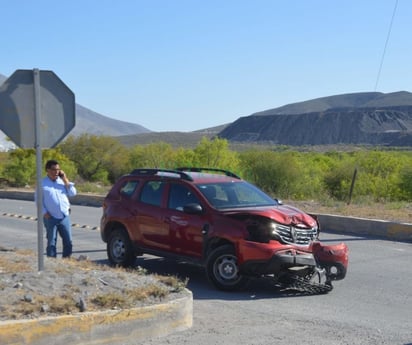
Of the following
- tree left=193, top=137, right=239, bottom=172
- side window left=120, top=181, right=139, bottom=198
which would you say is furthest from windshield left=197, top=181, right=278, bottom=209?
tree left=193, top=137, right=239, bottom=172

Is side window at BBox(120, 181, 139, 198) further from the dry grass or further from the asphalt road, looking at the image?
the dry grass

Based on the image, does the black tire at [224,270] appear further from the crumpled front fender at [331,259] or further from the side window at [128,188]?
the side window at [128,188]

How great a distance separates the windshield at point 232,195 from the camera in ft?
35.1

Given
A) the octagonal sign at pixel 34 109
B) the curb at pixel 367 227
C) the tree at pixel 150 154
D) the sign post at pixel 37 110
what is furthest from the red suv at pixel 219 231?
the tree at pixel 150 154

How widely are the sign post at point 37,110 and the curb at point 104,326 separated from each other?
1676mm

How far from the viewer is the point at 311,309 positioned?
29.7 feet

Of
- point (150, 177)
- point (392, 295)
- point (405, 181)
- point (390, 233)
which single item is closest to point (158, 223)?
point (150, 177)

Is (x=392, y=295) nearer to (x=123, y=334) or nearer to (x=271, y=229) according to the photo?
(x=271, y=229)

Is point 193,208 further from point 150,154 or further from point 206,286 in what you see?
point 150,154

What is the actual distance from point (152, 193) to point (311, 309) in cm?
361

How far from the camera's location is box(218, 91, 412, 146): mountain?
5581 inches

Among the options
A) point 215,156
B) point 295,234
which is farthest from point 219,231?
point 215,156

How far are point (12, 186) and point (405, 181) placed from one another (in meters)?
21.0

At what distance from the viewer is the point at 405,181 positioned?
125 feet
